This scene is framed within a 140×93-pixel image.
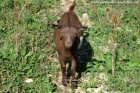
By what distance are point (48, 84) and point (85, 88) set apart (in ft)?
2.12

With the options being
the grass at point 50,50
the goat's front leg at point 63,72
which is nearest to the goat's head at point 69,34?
the goat's front leg at point 63,72

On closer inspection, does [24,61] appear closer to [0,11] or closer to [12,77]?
[12,77]

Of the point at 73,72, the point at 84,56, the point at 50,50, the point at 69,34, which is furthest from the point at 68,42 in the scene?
the point at 84,56

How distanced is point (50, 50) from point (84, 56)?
0.68m

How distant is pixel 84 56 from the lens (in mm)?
7488

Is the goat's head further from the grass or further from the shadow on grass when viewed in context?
the shadow on grass

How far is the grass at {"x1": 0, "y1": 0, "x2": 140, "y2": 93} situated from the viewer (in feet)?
21.4

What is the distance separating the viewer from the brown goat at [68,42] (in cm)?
589

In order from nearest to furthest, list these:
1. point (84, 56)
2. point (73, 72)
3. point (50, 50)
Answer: point (73, 72), point (50, 50), point (84, 56)

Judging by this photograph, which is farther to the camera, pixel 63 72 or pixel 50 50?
pixel 50 50

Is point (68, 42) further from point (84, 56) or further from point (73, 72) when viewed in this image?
point (84, 56)

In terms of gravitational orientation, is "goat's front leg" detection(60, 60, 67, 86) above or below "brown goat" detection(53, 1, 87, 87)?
below

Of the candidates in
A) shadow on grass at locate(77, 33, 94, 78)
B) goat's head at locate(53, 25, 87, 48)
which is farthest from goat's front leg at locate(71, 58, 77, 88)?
goat's head at locate(53, 25, 87, 48)

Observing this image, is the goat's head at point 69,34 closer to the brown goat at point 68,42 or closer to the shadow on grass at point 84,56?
the brown goat at point 68,42
